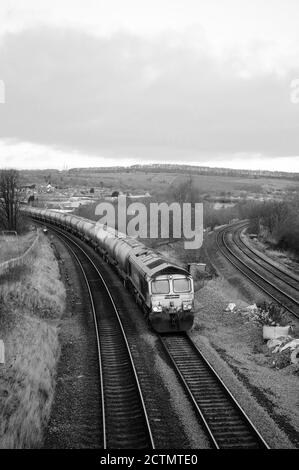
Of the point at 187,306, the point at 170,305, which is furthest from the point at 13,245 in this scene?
the point at 187,306

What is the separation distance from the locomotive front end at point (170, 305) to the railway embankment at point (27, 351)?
4.43 metres

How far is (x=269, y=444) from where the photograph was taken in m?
10.9

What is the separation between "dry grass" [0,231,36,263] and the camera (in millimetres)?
37375

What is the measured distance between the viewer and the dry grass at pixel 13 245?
3738 cm

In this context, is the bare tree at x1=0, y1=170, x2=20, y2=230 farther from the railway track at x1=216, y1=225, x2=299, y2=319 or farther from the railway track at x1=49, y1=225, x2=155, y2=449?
the railway track at x1=49, y1=225, x2=155, y2=449

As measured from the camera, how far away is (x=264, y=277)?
37.4 m

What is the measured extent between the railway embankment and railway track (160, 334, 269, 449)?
14.3ft

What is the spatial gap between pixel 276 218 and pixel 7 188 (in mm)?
37575

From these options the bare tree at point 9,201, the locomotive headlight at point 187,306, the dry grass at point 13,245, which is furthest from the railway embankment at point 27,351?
the bare tree at point 9,201

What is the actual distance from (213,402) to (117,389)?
10.3ft

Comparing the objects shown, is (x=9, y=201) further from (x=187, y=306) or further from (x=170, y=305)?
(x=187, y=306)

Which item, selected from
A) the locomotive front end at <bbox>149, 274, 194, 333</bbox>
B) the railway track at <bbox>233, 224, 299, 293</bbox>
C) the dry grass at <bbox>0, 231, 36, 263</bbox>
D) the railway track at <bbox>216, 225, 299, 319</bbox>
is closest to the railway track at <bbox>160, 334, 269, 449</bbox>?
the locomotive front end at <bbox>149, 274, 194, 333</bbox>

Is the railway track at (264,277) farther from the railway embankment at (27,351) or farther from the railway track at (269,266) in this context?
the railway embankment at (27,351)
